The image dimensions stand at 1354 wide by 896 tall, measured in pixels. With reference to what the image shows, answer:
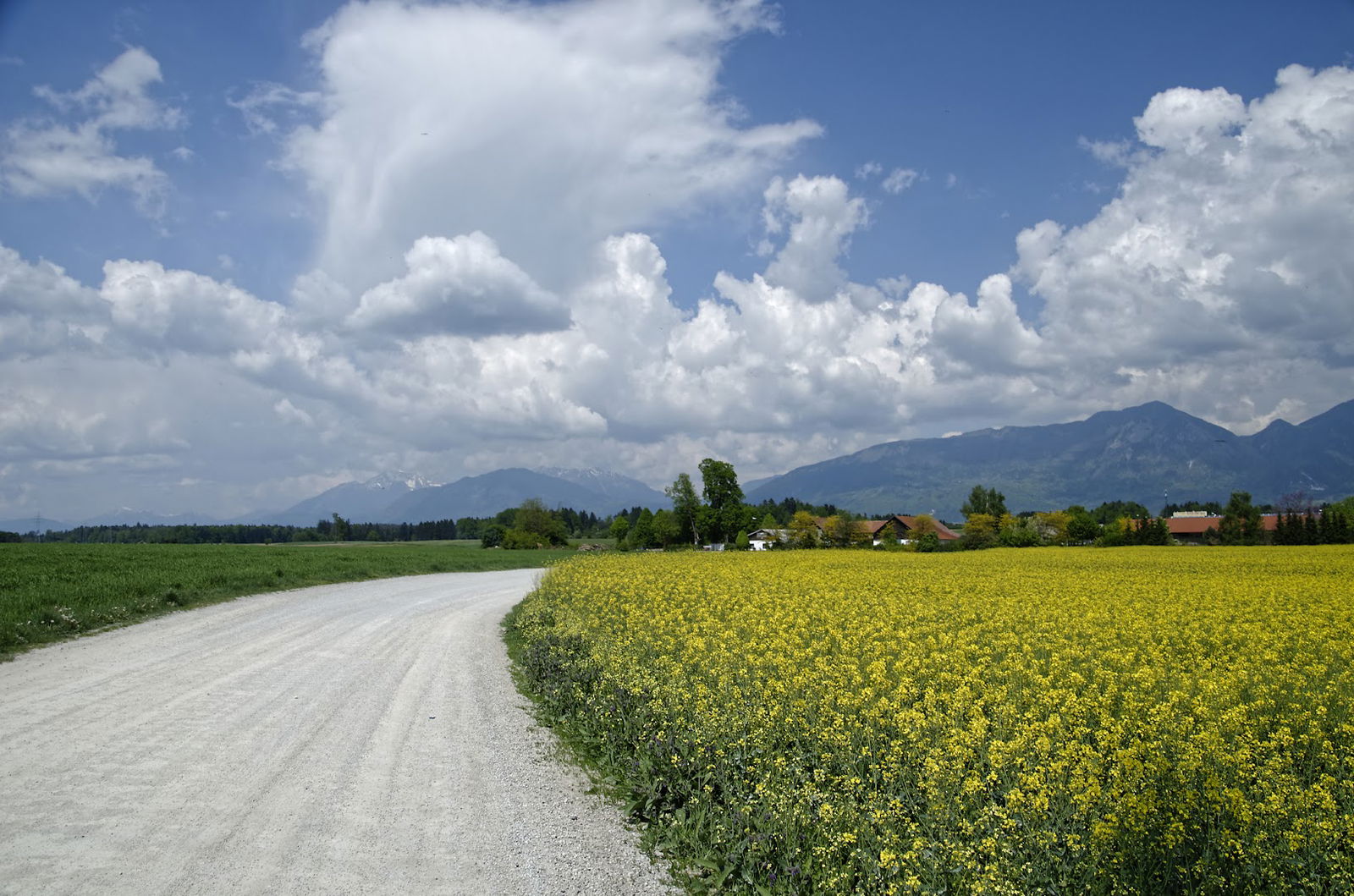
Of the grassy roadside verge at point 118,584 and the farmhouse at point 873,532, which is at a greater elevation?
the grassy roadside verge at point 118,584

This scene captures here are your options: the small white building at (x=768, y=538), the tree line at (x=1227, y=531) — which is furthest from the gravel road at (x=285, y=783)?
the small white building at (x=768, y=538)

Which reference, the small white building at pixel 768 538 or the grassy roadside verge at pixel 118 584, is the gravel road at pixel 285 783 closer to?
the grassy roadside verge at pixel 118 584

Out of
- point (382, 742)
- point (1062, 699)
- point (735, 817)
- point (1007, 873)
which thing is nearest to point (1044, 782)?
point (1007, 873)

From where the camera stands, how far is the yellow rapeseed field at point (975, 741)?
5.05 meters

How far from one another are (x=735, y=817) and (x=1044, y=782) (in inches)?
102

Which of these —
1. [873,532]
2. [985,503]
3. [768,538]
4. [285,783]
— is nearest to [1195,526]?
[985,503]

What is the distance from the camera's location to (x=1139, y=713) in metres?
8.43

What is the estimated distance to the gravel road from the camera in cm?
620

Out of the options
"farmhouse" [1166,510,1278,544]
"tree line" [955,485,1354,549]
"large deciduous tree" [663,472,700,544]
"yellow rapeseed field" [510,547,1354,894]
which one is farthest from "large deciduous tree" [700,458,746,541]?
"yellow rapeseed field" [510,547,1354,894]

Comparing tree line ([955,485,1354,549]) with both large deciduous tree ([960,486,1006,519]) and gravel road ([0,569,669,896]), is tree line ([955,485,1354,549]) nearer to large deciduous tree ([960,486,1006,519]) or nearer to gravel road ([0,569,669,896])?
large deciduous tree ([960,486,1006,519])

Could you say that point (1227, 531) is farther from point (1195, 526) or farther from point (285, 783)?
point (285, 783)

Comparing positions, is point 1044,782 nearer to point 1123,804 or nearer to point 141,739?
point 1123,804

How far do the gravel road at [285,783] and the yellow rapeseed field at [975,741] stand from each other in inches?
40.1

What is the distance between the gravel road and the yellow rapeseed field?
1017 millimetres
